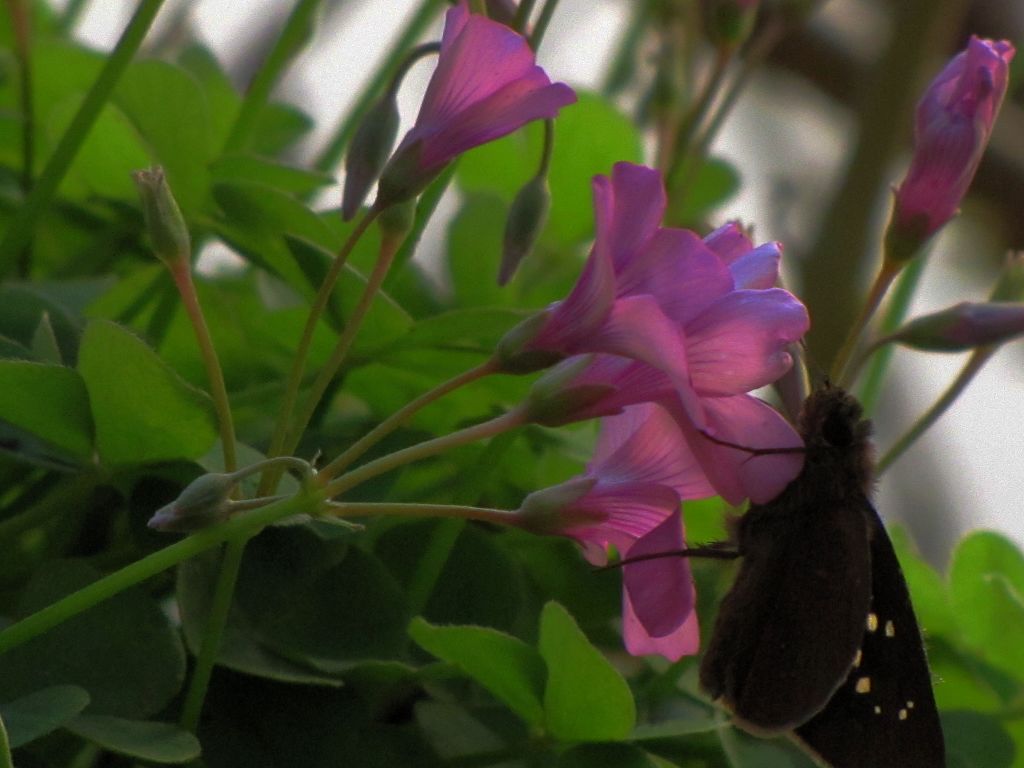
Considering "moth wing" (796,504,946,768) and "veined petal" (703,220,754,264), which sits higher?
"veined petal" (703,220,754,264)

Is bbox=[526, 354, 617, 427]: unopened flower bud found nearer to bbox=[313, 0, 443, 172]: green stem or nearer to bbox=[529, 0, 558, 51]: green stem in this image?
bbox=[529, 0, 558, 51]: green stem

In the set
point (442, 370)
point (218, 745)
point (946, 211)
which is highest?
point (946, 211)

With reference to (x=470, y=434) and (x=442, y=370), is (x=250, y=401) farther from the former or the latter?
(x=470, y=434)

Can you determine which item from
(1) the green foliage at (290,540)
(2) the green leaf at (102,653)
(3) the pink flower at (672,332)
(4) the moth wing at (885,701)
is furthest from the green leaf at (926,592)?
(2) the green leaf at (102,653)

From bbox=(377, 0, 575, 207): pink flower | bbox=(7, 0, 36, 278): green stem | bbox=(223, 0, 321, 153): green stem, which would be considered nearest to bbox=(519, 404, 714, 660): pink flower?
bbox=(377, 0, 575, 207): pink flower

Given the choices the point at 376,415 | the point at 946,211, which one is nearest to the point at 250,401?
the point at 376,415

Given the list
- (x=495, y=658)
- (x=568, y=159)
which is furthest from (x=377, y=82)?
(x=495, y=658)
